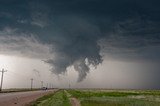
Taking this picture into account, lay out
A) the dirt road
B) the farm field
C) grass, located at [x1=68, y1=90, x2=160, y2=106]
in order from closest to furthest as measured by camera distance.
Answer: the dirt road
the farm field
grass, located at [x1=68, y1=90, x2=160, y2=106]

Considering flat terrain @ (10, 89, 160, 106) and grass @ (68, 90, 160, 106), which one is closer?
flat terrain @ (10, 89, 160, 106)

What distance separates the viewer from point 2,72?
130000 millimetres

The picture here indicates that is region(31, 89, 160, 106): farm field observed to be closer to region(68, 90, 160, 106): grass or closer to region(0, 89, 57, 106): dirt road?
region(68, 90, 160, 106): grass

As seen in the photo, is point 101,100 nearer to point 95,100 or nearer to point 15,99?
point 95,100

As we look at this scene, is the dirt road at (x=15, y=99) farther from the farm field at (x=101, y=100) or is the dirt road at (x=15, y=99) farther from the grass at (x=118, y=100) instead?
the grass at (x=118, y=100)

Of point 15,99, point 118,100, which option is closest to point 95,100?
point 118,100

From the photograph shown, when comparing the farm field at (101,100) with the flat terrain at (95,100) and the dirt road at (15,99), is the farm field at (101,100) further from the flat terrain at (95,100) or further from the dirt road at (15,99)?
the dirt road at (15,99)

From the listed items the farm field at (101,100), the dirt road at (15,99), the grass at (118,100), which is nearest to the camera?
the dirt road at (15,99)

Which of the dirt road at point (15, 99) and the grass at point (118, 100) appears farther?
the grass at point (118, 100)

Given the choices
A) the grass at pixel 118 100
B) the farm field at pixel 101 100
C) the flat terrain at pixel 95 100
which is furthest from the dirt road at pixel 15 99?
the grass at pixel 118 100

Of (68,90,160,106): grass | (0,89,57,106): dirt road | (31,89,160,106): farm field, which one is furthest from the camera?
(68,90,160,106): grass

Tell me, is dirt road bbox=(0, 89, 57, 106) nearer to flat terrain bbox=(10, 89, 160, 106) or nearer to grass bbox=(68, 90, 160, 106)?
flat terrain bbox=(10, 89, 160, 106)

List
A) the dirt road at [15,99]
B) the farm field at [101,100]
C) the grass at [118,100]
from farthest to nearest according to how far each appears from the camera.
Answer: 1. the grass at [118,100]
2. the farm field at [101,100]
3. the dirt road at [15,99]

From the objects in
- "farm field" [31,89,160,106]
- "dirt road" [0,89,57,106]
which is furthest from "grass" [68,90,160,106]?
"dirt road" [0,89,57,106]
